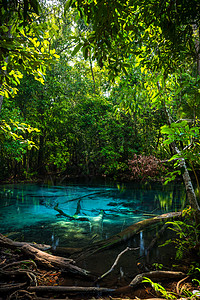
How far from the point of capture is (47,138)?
1332 centimetres

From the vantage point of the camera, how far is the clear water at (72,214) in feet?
12.1

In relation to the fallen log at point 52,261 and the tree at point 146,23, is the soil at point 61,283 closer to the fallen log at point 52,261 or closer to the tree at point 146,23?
the fallen log at point 52,261

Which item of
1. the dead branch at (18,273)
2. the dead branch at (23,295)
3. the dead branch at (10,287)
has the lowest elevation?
the dead branch at (23,295)

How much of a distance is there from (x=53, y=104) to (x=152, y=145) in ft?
20.3

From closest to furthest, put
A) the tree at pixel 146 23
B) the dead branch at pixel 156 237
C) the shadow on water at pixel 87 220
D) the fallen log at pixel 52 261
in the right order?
the tree at pixel 146 23
the fallen log at pixel 52 261
the shadow on water at pixel 87 220
the dead branch at pixel 156 237

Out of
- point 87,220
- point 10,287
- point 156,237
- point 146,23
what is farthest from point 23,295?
point 87,220

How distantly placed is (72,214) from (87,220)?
676mm

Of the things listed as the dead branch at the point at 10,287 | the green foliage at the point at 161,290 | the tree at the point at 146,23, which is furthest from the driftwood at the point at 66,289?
the tree at the point at 146,23

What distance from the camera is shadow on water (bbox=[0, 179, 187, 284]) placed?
2.76m

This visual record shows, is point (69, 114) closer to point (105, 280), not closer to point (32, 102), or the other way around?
point (32, 102)

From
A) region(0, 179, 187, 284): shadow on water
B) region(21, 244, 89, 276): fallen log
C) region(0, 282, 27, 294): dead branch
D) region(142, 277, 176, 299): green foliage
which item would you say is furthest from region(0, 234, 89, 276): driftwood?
region(142, 277, 176, 299): green foliage

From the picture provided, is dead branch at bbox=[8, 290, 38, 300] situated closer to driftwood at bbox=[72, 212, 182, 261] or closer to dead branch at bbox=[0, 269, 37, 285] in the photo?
dead branch at bbox=[0, 269, 37, 285]

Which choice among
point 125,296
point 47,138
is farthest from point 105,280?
point 47,138

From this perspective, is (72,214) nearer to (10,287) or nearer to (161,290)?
(10,287)
